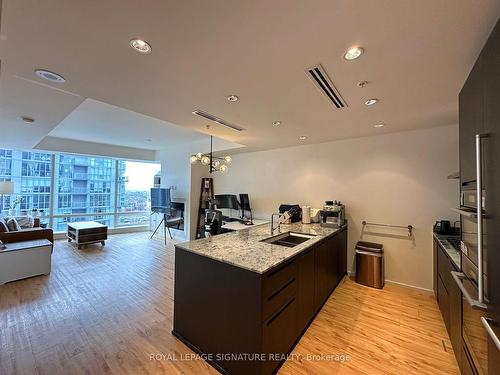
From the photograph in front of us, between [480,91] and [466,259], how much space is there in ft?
3.67

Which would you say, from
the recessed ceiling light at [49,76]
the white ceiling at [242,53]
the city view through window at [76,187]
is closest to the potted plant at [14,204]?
the city view through window at [76,187]

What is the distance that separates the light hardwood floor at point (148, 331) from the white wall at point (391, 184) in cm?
62

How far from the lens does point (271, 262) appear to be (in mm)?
1714

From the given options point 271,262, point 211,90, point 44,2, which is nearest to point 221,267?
point 271,262

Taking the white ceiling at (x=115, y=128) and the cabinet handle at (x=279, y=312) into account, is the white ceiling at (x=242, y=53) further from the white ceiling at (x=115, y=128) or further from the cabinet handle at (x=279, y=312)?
the cabinet handle at (x=279, y=312)

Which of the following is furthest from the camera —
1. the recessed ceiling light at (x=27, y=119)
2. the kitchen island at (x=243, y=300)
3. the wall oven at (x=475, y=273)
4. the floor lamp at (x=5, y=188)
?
the floor lamp at (x=5, y=188)

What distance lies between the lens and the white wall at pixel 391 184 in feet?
10.3

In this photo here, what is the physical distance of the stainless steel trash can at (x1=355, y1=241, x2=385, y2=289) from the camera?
3.33 m

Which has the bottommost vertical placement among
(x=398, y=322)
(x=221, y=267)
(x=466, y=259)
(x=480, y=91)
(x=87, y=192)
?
(x=398, y=322)

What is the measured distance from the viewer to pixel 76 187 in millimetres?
6480

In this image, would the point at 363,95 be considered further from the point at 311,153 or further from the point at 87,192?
the point at 87,192

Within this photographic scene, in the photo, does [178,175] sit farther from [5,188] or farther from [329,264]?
[329,264]

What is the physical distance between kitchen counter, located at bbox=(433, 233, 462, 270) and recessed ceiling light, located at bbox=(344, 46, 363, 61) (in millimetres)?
1808

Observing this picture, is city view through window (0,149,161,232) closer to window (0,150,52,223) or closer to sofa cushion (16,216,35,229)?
window (0,150,52,223)
